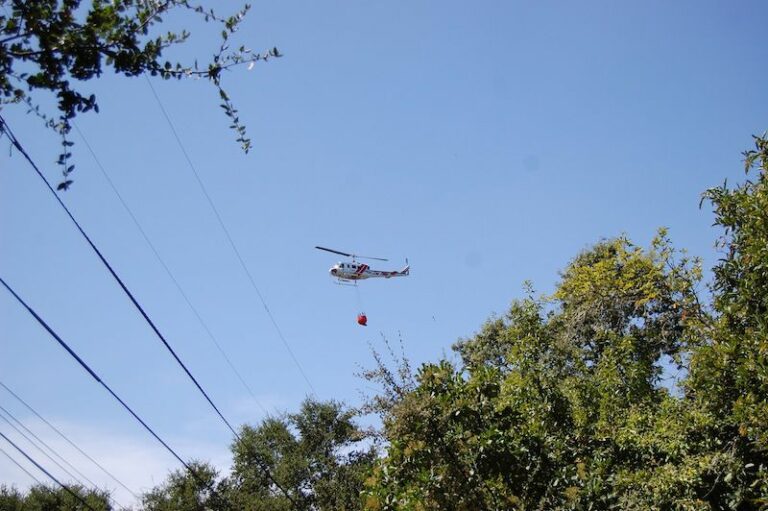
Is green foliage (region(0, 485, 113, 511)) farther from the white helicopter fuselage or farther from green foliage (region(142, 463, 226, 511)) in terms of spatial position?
the white helicopter fuselage

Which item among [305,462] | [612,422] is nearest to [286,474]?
[305,462]

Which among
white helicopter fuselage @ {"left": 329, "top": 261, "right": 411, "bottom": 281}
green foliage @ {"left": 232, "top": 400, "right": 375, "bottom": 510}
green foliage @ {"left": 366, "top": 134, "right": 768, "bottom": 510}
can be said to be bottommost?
green foliage @ {"left": 366, "top": 134, "right": 768, "bottom": 510}

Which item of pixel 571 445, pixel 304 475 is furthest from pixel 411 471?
pixel 304 475

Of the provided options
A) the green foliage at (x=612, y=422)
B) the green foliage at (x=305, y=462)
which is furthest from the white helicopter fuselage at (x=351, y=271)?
the green foliage at (x=612, y=422)

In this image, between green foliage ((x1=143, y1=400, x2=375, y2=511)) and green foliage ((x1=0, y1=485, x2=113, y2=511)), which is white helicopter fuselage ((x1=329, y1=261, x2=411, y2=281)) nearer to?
green foliage ((x1=143, y1=400, x2=375, y2=511))

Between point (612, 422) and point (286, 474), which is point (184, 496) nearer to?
point (286, 474)

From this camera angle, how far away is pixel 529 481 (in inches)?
408

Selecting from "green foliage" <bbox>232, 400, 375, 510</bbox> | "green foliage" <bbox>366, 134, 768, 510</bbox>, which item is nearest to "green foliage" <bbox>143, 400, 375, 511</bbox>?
"green foliage" <bbox>232, 400, 375, 510</bbox>

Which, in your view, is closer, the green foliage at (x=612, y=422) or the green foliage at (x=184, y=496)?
the green foliage at (x=612, y=422)

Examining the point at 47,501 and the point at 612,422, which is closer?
the point at 612,422

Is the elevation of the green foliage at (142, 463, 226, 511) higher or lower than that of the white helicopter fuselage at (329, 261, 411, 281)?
lower

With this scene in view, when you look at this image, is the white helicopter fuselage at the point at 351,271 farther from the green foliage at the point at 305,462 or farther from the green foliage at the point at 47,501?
the green foliage at the point at 47,501

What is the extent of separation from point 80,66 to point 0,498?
4156 centimetres

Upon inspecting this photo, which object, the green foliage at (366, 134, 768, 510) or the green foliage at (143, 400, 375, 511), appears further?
the green foliage at (143, 400, 375, 511)
